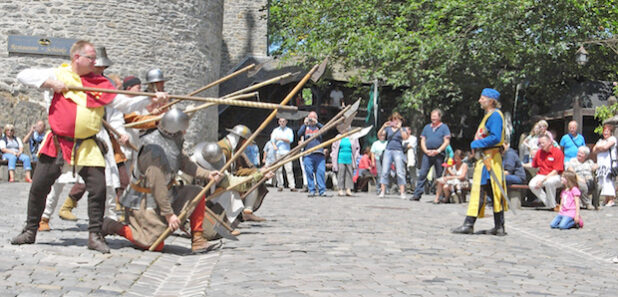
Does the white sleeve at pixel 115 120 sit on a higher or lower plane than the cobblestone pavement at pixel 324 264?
higher

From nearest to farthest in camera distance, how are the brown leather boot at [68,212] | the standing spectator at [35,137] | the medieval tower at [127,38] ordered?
the brown leather boot at [68,212], the standing spectator at [35,137], the medieval tower at [127,38]

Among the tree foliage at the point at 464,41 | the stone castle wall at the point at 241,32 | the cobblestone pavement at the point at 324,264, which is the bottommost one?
the cobblestone pavement at the point at 324,264

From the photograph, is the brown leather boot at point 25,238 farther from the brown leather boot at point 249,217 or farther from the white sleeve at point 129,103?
the brown leather boot at point 249,217

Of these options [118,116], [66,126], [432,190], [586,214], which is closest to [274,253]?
[66,126]

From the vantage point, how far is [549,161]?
13664mm

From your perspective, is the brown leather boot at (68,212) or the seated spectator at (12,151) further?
the seated spectator at (12,151)

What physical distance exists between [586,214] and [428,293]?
9.00 metres

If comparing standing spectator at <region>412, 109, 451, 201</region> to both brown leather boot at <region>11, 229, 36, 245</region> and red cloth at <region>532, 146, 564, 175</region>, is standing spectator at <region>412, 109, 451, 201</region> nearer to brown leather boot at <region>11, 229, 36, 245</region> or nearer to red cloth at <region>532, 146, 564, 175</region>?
red cloth at <region>532, 146, 564, 175</region>

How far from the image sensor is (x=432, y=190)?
20703 mm

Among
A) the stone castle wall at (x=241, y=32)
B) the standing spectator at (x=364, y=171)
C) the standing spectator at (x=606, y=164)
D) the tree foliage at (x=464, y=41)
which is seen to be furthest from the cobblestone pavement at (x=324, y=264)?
the stone castle wall at (x=241, y=32)

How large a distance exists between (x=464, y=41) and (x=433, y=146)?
23.9 feet

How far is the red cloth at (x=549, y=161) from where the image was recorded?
44.2 feet

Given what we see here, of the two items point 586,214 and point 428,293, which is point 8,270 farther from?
point 586,214

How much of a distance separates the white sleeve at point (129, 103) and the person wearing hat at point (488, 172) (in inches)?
144
